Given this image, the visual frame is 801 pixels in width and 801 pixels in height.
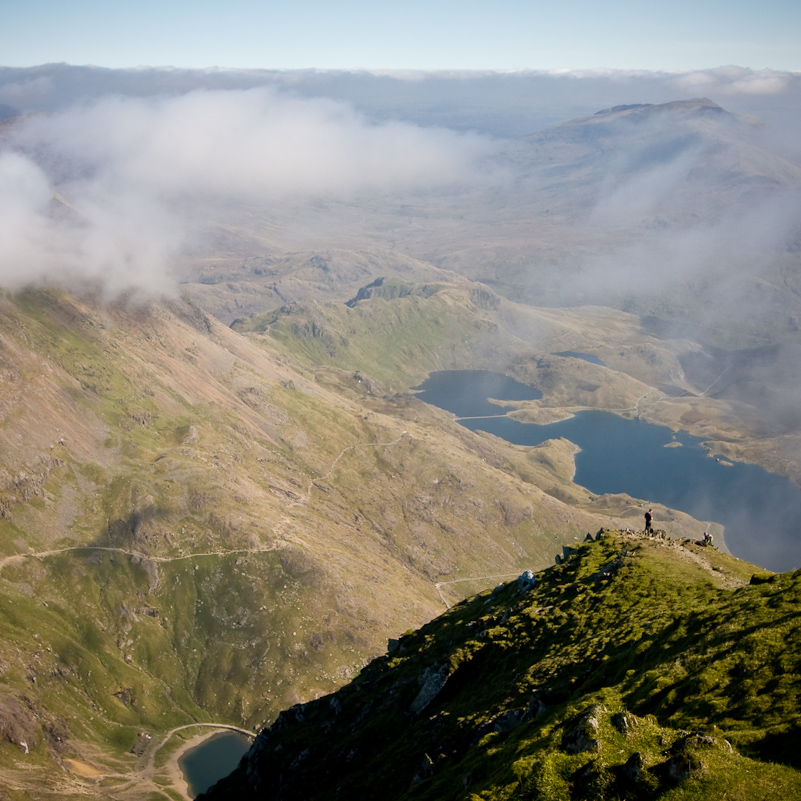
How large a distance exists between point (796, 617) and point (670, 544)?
45.1 metres

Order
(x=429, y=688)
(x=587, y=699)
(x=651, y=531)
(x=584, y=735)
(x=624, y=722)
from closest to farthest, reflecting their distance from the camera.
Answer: (x=624, y=722) < (x=584, y=735) < (x=587, y=699) < (x=429, y=688) < (x=651, y=531)

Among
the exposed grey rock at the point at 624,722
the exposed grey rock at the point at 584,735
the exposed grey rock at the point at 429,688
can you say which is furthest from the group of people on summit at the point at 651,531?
the exposed grey rock at the point at 624,722

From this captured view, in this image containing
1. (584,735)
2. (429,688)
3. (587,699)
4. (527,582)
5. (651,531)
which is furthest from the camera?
(527,582)

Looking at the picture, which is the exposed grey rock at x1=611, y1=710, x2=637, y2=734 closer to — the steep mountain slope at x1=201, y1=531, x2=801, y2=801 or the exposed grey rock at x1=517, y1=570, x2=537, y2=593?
the steep mountain slope at x1=201, y1=531, x2=801, y2=801

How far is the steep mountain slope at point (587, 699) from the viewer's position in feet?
142

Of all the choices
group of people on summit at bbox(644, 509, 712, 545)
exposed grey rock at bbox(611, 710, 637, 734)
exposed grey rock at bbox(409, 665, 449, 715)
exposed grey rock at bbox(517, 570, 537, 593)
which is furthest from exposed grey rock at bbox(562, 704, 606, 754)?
exposed grey rock at bbox(517, 570, 537, 593)

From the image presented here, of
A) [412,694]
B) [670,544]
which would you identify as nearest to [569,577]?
[670,544]

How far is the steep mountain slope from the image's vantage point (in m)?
43.2

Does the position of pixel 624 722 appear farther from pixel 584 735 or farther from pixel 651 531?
pixel 651 531

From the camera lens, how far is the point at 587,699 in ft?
192

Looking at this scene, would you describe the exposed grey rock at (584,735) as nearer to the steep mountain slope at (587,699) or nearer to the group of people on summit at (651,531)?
the steep mountain slope at (587,699)

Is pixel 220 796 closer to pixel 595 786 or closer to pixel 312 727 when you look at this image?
pixel 312 727

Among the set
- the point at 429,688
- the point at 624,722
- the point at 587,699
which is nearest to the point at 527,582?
the point at 429,688

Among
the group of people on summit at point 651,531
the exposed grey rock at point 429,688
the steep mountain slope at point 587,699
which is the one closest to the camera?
the steep mountain slope at point 587,699
